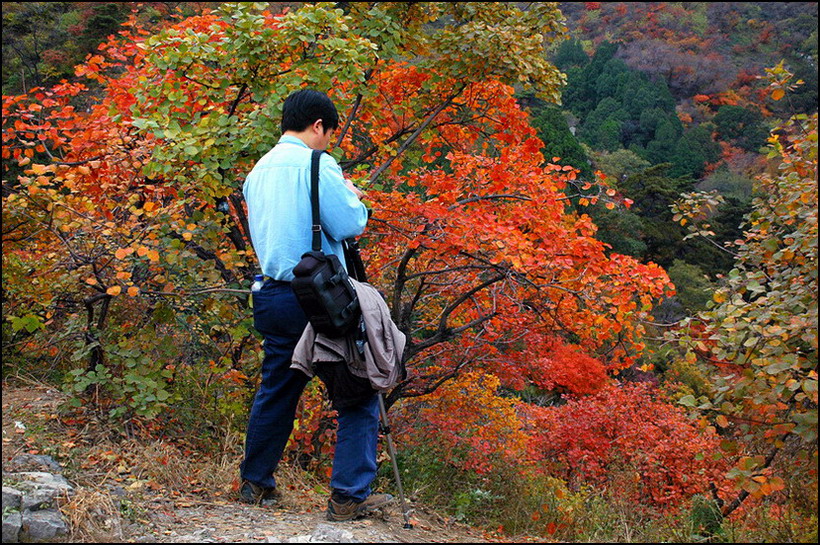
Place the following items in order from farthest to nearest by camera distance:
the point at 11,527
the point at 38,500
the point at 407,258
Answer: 1. the point at 407,258
2. the point at 38,500
3. the point at 11,527

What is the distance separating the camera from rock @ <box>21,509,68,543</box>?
2.21m

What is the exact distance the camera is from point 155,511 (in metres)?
2.65

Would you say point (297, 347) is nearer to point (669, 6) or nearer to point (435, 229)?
point (435, 229)

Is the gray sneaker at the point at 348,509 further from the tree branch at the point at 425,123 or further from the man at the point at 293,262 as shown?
the tree branch at the point at 425,123

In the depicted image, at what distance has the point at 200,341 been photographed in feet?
13.5

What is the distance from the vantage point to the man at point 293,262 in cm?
251

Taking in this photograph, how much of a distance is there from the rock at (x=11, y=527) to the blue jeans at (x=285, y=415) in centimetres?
87

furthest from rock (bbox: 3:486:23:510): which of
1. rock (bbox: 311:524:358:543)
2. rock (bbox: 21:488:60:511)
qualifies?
rock (bbox: 311:524:358:543)

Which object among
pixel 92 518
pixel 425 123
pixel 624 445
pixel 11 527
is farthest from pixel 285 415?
pixel 624 445

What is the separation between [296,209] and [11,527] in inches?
57.4

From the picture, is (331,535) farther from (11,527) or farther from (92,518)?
(11,527)

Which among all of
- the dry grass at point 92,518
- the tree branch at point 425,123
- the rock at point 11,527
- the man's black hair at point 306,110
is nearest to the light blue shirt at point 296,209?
the man's black hair at point 306,110

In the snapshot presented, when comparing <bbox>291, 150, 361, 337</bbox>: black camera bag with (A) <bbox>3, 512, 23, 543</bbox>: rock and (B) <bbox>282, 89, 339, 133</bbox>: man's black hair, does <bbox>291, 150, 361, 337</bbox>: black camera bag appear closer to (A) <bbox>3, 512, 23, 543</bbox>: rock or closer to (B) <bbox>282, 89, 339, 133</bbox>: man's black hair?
(B) <bbox>282, 89, 339, 133</bbox>: man's black hair

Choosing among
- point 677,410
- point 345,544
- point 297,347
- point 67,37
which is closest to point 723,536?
point 345,544
